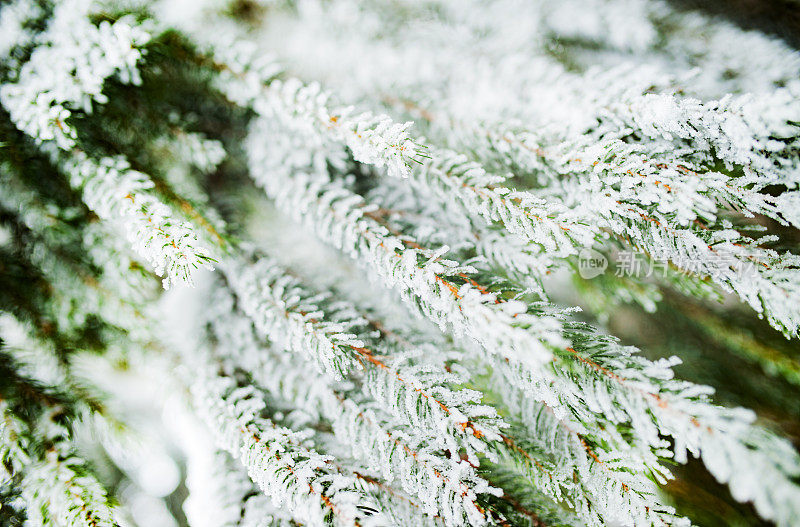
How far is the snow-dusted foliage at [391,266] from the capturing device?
→ 1.30ft

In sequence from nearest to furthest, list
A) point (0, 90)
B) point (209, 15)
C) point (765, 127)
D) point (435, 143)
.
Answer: point (765, 127), point (0, 90), point (435, 143), point (209, 15)

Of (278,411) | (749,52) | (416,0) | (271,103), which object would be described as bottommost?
(278,411)

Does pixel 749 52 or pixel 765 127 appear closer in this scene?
pixel 765 127

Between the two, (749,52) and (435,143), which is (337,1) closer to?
(435,143)

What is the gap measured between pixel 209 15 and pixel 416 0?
39 centimetres

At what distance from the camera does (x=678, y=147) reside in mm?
442

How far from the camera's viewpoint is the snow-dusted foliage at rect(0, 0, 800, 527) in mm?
395

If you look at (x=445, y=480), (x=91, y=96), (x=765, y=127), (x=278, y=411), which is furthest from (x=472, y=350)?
(x=91, y=96)

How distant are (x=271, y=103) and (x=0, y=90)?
12.3 inches

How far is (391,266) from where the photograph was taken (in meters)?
0.44

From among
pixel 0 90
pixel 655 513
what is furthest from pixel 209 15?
pixel 655 513

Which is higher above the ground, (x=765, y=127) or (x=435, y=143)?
(x=765, y=127)

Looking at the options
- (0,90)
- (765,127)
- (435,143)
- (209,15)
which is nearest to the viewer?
(765,127)

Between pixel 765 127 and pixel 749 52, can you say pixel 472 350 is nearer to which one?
pixel 765 127
